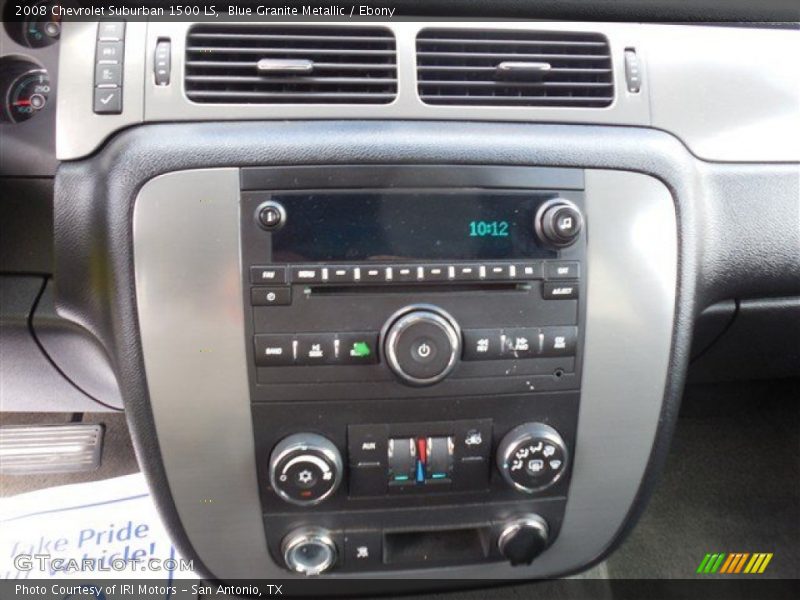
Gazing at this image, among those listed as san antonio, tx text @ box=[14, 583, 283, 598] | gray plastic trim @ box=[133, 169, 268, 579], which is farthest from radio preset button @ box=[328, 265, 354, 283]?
san antonio, tx text @ box=[14, 583, 283, 598]

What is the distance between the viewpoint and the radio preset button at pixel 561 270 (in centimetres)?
87

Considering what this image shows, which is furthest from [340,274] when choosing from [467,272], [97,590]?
[97,590]

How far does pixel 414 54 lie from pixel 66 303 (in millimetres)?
577

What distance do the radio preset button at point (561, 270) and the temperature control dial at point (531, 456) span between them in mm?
204

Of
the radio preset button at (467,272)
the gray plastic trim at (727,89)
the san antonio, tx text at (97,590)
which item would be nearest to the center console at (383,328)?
the radio preset button at (467,272)

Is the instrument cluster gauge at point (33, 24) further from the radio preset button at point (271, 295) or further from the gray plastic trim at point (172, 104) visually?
the radio preset button at point (271, 295)

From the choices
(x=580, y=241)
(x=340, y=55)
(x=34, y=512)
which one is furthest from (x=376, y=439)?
(x=34, y=512)

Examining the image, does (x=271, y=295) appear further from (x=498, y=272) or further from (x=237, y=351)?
(x=498, y=272)

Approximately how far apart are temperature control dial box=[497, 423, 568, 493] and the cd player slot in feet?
0.63

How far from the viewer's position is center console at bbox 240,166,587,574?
834 mm

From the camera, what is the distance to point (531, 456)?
2.94 feet

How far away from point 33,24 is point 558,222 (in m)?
0.81

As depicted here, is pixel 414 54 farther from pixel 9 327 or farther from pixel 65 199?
pixel 9 327

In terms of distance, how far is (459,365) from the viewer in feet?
2.84
